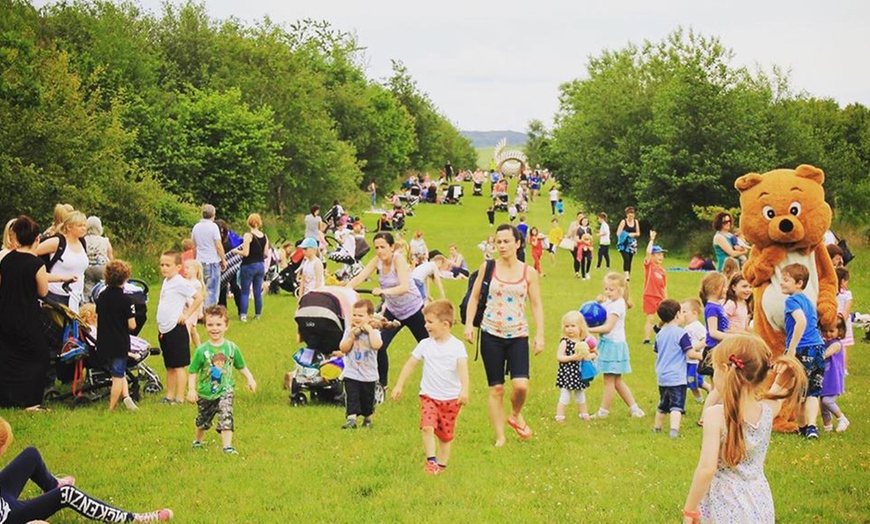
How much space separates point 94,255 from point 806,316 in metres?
9.56

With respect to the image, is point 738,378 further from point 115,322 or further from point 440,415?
point 115,322

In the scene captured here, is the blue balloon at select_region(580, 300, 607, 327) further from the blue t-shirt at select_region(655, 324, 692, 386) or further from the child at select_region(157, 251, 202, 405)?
the child at select_region(157, 251, 202, 405)

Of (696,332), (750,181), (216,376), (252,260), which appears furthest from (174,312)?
(252,260)

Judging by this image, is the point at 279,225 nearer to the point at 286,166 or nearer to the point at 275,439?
the point at 286,166

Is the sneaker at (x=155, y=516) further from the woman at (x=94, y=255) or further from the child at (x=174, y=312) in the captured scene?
the woman at (x=94, y=255)

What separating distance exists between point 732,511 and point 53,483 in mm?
4863

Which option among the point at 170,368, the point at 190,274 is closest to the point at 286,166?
the point at 190,274

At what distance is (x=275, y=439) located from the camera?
1070 centimetres

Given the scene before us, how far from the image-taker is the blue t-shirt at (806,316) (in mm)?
10719

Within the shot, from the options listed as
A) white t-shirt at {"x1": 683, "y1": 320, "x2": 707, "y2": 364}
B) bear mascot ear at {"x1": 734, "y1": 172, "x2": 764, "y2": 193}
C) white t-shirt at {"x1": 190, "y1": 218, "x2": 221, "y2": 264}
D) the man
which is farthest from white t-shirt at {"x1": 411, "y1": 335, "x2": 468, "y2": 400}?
white t-shirt at {"x1": 190, "y1": 218, "x2": 221, "y2": 264}

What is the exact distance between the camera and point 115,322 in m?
11.8

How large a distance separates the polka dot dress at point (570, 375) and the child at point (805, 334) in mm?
2289

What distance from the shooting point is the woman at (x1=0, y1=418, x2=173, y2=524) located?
23.4 feet

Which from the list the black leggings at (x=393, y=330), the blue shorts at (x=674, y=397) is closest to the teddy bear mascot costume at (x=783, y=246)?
the blue shorts at (x=674, y=397)
